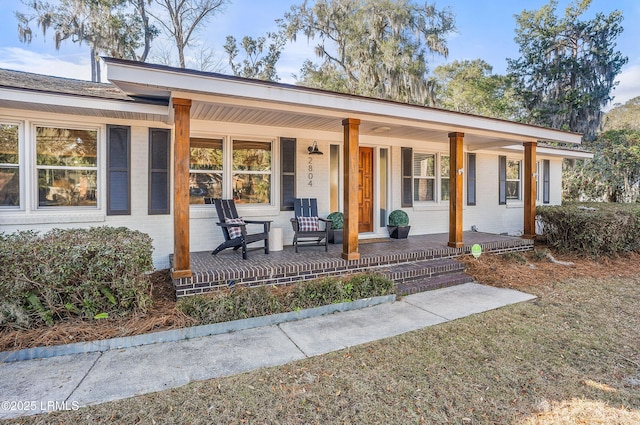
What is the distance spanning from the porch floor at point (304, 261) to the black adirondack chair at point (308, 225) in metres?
0.20

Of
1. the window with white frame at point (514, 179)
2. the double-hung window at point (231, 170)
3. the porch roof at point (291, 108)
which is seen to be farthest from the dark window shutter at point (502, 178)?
the double-hung window at point (231, 170)

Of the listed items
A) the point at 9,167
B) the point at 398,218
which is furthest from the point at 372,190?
the point at 9,167

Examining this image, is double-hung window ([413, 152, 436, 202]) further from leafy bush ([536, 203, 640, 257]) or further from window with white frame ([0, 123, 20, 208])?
window with white frame ([0, 123, 20, 208])

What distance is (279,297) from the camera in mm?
4219

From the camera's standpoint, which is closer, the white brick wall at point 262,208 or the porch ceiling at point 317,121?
the porch ceiling at point 317,121

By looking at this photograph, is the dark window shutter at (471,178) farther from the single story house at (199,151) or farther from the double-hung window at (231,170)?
the double-hung window at (231,170)

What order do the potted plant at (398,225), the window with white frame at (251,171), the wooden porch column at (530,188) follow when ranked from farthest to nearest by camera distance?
the wooden porch column at (530,188) → the potted plant at (398,225) → the window with white frame at (251,171)

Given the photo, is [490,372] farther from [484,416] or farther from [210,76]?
[210,76]

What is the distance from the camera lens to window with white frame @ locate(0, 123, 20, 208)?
4.91 meters

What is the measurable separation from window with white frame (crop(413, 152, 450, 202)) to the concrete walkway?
4370mm

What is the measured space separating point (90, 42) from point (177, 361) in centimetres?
1684

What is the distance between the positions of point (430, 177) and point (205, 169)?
215 inches

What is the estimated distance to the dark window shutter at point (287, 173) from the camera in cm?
659

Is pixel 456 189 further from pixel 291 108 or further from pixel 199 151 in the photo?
pixel 199 151
